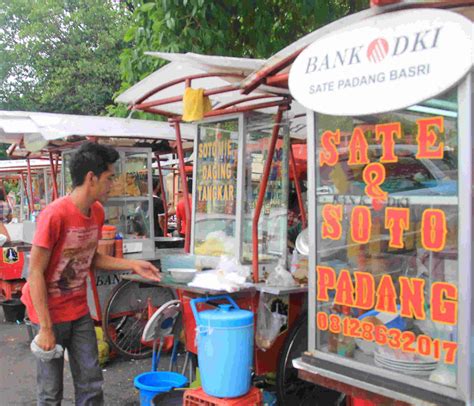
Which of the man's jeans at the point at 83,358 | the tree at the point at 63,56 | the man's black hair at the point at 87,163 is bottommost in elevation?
the man's jeans at the point at 83,358

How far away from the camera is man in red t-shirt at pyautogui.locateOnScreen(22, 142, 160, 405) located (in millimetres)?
2621

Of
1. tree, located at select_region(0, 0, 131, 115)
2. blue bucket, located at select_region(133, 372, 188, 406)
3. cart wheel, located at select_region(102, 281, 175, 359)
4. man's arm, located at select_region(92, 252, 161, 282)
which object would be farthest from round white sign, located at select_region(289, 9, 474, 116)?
tree, located at select_region(0, 0, 131, 115)

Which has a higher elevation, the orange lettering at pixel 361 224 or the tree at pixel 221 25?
Answer: the tree at pixel 221 25

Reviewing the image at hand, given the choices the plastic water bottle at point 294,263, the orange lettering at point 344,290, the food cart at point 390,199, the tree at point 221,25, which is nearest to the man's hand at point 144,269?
the plastic water bottle at point 294,263

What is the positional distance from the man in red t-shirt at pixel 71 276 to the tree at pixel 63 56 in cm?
1252

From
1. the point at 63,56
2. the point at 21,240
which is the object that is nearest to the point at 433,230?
the point at 21,240

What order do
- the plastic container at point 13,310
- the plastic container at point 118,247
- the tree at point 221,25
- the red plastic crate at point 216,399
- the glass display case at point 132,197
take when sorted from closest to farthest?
1. the red plastic crate at point 216,399
2. the plastic container at point 118,247
3. the tree at point 221,25
4. the glass display case at point 132,197
5. the plastic container at point 13,310

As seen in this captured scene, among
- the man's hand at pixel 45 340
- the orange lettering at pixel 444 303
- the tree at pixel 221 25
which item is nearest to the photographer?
the orange lettering at pixel 444 303

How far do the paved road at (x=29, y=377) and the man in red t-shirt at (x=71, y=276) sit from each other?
1404mm

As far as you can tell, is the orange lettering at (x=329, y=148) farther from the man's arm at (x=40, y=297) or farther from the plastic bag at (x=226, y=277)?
the man's arm at (x=40, y=297)

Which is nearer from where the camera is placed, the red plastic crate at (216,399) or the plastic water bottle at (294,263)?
the red plastic crate at (216,399)

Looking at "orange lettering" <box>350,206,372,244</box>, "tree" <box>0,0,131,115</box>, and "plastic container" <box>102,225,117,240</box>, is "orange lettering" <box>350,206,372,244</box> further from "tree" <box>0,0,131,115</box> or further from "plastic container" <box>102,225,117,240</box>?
"tree" <box>0,0,131,115</box>

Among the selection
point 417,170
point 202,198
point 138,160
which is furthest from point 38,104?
point 417,170

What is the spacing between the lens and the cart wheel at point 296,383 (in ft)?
10.9
